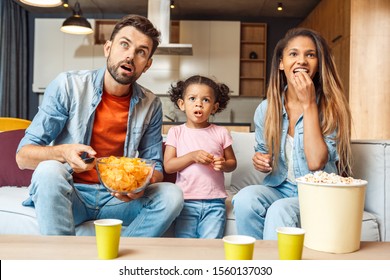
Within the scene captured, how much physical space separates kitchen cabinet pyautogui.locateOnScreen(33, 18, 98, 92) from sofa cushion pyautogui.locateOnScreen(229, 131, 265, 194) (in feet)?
14.4

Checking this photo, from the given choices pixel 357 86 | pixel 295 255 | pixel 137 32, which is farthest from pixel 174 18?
pixel 295 255

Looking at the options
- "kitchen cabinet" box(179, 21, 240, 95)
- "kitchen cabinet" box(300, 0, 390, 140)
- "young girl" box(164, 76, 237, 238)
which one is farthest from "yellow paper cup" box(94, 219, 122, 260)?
"kitchen cabinet" box(179, 21, 240, 95)

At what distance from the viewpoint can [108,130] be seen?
1.73 meters

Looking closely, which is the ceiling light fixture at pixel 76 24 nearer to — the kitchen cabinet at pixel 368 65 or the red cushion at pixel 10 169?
the kitchen cabinet at pixel 368 65

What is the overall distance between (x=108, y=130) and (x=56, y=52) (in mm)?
4924

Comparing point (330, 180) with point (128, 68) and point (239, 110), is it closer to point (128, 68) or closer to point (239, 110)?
point (128, 68)

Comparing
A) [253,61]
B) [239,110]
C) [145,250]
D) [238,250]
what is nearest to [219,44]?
[253,61]

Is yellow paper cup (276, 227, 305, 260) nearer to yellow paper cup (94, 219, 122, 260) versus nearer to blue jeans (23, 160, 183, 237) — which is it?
yellow paper cup (94, 219, 122, 260)

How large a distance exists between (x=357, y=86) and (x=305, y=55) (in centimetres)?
294

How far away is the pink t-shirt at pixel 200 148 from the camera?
1776 millimetres

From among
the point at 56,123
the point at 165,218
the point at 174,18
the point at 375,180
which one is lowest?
the point at 165,218
